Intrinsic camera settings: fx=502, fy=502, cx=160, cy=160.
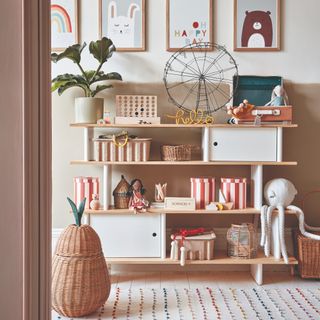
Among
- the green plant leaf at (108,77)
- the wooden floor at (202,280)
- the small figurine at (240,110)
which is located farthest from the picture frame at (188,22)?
the wooden floor at (202,280)

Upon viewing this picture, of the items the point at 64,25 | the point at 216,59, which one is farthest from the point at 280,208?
the point at 64,25

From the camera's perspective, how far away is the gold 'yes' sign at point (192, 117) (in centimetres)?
336

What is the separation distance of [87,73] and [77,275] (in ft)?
4.74

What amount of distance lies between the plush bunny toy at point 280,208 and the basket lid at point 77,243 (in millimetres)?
1182

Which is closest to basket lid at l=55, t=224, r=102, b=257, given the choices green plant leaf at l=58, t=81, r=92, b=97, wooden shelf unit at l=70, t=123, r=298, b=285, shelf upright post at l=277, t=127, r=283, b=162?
wooden shelf unit at l=70, t=123, r=298, b=285

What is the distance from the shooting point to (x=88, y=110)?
3344 mm

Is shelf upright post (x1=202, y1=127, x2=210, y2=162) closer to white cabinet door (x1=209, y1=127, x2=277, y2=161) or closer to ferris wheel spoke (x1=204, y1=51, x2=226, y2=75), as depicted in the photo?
white cabinet door (x1=209, y1=127, x2=277, y2=161)

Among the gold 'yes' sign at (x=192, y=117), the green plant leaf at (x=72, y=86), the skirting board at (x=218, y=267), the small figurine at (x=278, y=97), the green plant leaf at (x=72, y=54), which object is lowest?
the skirting board at (x=218, y=267)

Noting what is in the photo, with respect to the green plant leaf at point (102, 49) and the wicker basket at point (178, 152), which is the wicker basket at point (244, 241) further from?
the green plant leaf at point (102, 49)

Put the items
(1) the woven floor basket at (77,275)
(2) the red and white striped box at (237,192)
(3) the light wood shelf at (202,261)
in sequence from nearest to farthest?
(1) the woven floor basket at (77,275) → (3) the light wood shelf at (202,261) → (2) the red and white striped box at (237,192)

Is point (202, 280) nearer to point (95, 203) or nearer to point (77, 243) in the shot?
point (95, 203)

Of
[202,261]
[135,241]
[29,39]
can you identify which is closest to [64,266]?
[135,241]

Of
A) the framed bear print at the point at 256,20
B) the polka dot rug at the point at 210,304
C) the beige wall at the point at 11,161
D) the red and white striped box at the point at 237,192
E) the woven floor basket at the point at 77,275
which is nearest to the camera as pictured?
the beige wall at the point at 11,161

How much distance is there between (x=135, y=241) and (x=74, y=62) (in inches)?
49.9
